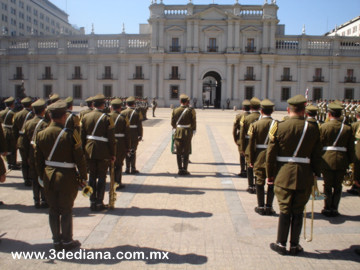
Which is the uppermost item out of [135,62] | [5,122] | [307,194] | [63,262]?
[135,62]

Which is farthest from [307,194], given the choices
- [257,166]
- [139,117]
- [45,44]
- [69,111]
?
[45,44]

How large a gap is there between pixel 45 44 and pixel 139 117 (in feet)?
147

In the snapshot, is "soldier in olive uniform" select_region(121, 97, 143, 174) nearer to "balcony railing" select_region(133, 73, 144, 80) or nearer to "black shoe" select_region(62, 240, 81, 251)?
"black shoe" select_region(62, 240, 81, 251)

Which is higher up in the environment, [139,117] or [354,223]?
[139,117]

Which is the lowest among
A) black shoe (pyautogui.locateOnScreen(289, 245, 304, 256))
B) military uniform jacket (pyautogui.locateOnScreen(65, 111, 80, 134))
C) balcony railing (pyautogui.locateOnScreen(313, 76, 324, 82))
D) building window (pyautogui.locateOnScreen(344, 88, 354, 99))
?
black shoe (pyautogui.locateOnScreen(289, 245, 304, 256))

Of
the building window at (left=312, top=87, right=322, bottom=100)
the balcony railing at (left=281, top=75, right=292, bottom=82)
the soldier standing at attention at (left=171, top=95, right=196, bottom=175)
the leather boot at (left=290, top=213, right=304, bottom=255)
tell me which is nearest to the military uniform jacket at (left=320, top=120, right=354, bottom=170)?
the leather boot at (left=290, top=213, right=304, bottom=255)

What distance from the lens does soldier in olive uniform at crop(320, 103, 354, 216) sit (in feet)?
20.8

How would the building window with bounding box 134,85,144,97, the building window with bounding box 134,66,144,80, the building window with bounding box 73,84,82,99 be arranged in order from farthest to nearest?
the building window with bounding box 73,84,82,99 < the building window with bounding box 134,85,144,97 < the building window with bounding box 134,66,144,80

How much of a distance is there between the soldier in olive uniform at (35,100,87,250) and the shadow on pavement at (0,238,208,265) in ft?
0.63

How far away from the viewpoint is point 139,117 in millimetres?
A: 9594

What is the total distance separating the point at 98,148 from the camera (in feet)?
21.2

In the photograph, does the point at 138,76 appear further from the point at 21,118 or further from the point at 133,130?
the point at 21,118

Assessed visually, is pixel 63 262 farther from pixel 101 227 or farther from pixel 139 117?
pixel 139 117

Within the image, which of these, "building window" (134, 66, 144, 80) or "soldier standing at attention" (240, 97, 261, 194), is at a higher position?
"building window" (134, 66, 144, 80)
